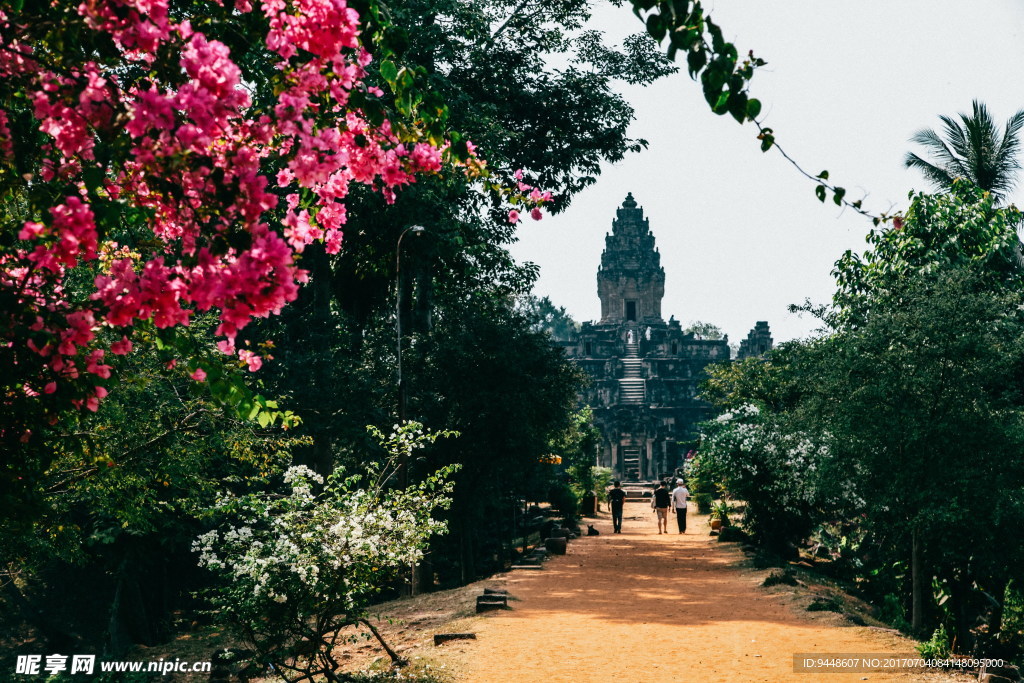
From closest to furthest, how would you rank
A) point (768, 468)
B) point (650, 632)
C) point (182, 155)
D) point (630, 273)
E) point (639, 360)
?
point (182, 155) < point (650, 632) < point (768, 468) < point (639, 360) < point (630, 273)

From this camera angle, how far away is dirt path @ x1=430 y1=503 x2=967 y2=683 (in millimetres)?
9016

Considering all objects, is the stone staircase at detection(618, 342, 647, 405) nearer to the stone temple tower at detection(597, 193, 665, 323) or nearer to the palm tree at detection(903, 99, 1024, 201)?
the stone temple tower at detection(597, 193, 665, 323)

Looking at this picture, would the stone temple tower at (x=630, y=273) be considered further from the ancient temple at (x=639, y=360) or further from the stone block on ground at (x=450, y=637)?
the stone block on ground at (x=450, y=637)

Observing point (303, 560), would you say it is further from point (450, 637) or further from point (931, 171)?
point (931, 171)

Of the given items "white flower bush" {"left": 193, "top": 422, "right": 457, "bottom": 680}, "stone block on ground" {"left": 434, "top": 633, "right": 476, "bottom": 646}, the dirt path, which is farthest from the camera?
"stone block on ground" {"left": 434, "top": 633, "right": 476, "bottom": 646}

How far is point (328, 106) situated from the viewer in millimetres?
3461

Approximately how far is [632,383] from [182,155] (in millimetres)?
51375

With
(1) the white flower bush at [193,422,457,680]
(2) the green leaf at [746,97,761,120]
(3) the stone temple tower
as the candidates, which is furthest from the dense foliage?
(3) the stone temple tower

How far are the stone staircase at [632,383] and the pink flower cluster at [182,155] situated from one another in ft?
Answer: 164

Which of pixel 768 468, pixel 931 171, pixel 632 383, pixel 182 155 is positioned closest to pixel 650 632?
pixel 768 468

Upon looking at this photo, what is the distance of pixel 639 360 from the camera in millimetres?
54156

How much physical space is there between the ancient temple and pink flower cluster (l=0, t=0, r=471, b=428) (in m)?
47.7

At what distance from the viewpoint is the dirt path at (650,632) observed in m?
9.02

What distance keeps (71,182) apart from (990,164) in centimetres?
2233
